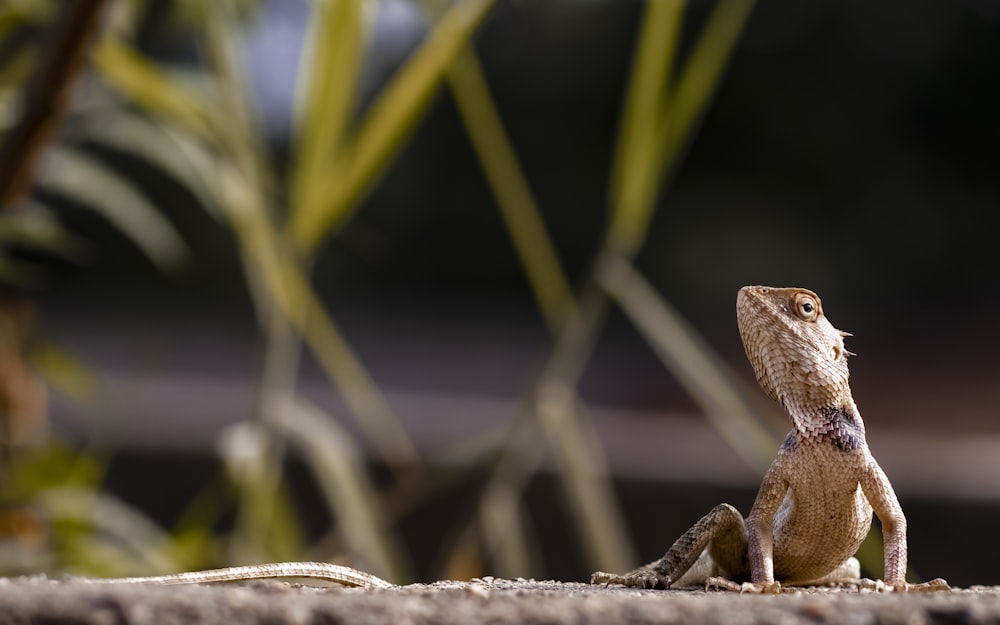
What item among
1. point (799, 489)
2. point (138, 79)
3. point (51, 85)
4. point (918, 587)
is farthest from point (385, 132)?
point (918, 587)

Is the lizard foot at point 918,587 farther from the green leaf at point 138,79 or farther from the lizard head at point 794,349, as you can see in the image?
the green leaf at point 138,79

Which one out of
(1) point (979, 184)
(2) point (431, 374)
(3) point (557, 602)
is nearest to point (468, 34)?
(3) point (557, 602)

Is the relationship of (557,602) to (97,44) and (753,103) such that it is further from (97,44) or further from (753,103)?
(753,103)

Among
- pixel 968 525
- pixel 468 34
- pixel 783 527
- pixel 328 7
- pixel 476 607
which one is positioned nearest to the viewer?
pixel 476 607

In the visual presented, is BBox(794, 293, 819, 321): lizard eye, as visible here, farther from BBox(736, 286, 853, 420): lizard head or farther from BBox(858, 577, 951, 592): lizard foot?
BBox(858, 577, 951, 592): lizard foot

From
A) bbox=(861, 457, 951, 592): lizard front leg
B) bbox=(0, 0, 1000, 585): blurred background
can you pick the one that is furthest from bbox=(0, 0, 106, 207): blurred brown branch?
bbox=(861, 457, 951, 592): lizard front leg
